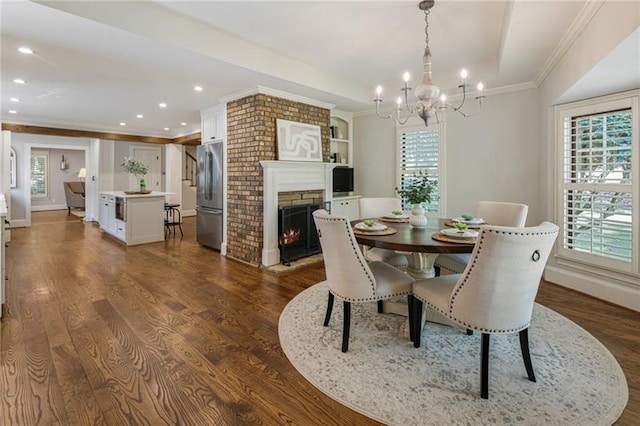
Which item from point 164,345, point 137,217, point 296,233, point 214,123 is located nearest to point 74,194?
point 137,217

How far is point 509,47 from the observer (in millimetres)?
2957

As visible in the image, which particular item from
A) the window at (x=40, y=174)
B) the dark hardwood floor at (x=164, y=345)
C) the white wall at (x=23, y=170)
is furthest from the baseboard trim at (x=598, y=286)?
the window at (x=40, y=174)

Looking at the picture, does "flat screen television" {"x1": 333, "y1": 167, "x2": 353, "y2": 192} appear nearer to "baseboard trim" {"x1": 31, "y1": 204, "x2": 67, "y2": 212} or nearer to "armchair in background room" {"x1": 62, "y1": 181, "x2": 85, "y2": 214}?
"armchair in background room" {"x1": 62, "y1": 181, "x2": 85, "y2": 214}

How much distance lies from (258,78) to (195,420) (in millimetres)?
3438

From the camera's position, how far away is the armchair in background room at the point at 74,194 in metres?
10.2

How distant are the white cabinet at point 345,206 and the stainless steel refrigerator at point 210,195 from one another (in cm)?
Result: 189

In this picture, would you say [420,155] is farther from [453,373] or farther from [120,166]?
[120,166]

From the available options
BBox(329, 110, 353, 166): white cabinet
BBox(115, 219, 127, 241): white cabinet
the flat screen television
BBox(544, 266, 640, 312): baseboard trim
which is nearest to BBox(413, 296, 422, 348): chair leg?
BBox(544, 266, 640, 312): baseboard trim

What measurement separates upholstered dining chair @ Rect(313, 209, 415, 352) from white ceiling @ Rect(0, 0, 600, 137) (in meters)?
1.96

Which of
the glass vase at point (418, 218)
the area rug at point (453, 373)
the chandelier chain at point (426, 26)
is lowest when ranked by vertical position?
the area rug at point (453, 373)

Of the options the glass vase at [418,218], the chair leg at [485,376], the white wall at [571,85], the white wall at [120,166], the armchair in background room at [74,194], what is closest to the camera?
the chair leg at [485,376]

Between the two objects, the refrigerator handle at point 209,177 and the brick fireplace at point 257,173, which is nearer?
the brick fireplace at point 257,173

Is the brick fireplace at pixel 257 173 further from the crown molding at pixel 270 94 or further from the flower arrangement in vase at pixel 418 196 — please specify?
the flower arrangement in vase at pixel 418 196

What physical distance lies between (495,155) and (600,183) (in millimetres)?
1395
